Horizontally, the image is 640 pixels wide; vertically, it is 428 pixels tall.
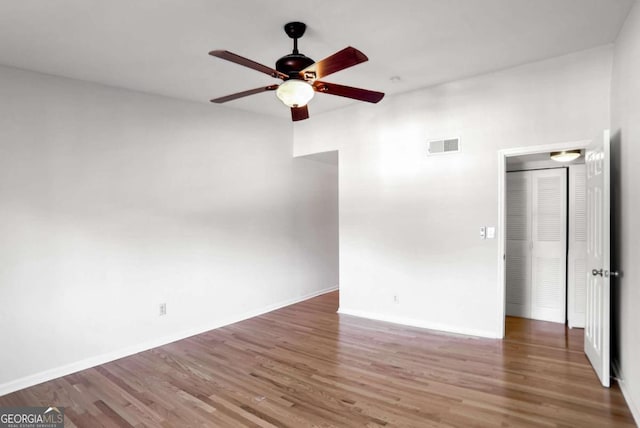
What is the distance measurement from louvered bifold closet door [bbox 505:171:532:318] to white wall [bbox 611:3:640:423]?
144 cm

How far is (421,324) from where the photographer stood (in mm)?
4402

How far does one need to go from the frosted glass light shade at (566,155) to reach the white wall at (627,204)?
0.87 m

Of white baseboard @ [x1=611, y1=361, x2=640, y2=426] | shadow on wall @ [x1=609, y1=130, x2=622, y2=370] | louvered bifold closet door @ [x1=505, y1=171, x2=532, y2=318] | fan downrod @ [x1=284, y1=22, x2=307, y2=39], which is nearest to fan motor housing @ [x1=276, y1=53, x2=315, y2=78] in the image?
fan downrod @ [x1=284, y1=22, x2=307, y2=39]

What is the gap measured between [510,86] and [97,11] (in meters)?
3.66

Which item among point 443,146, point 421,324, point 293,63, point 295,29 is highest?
point 295,29

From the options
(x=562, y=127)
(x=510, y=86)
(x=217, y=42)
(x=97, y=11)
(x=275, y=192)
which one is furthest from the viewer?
(x=275, y=192)

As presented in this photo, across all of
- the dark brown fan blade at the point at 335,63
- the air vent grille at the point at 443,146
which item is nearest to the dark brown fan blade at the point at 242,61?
the dark brown fan blade at the point at 335,63

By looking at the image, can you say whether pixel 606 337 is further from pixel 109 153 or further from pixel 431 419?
pixel 109 153

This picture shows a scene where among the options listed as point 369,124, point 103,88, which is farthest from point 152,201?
point 369,124

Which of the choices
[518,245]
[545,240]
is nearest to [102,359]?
[518,245]

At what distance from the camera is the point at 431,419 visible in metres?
2.47

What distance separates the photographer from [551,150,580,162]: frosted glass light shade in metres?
4.05

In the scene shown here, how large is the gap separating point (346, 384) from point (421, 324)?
1725 millimetres

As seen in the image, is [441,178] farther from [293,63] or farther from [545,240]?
[293,63]
